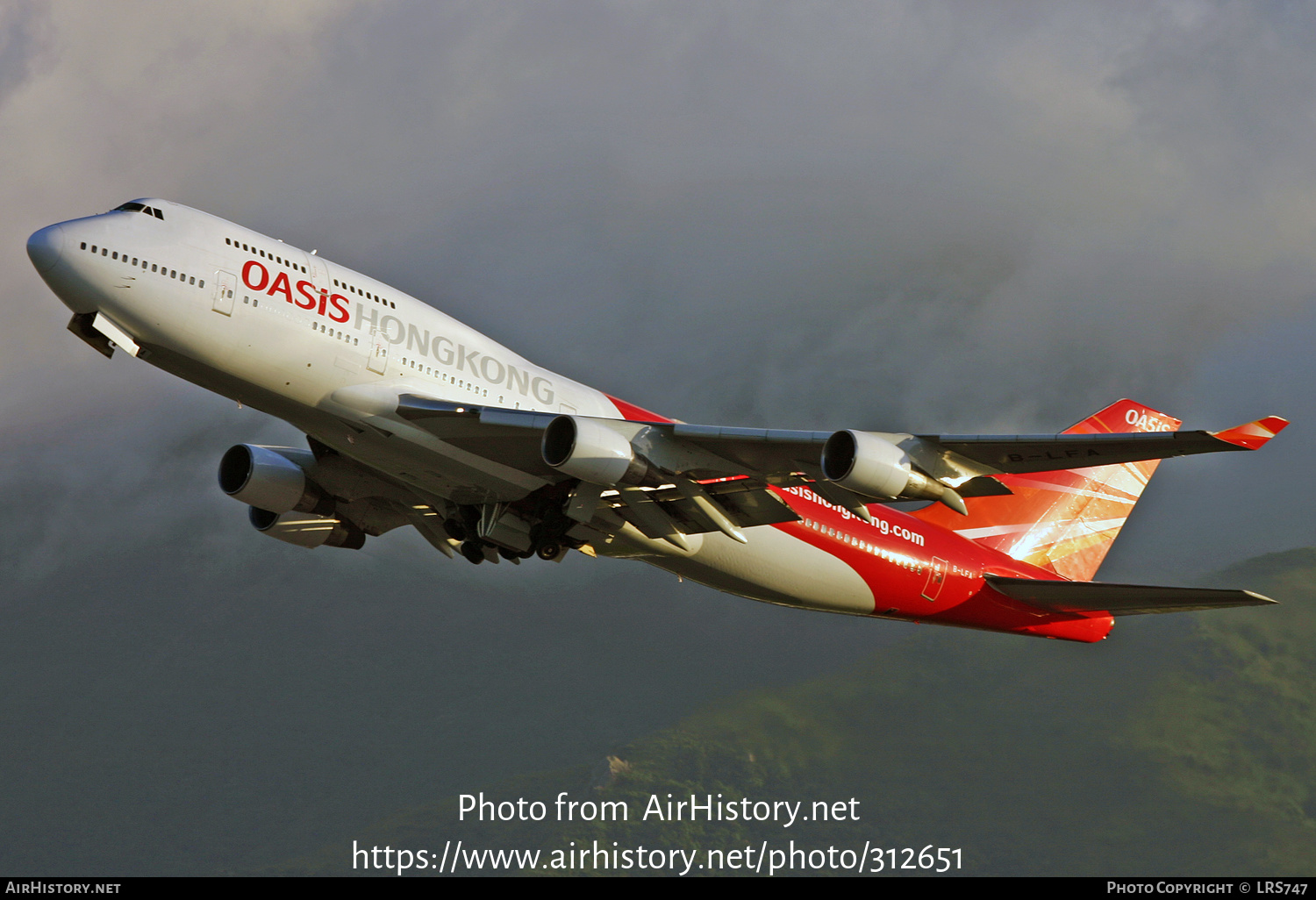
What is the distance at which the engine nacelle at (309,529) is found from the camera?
101 ft

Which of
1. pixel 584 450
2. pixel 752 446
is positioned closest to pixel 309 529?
pixel 584 450

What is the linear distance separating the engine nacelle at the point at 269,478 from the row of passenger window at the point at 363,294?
21.4 feet

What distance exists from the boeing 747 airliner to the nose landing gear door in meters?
0.04

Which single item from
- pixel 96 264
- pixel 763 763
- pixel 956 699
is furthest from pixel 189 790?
pixel 96 264

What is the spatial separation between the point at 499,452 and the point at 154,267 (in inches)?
293

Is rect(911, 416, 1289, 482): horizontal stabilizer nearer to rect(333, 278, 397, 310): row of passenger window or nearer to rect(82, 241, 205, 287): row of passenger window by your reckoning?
rect(333, 278, 397, 310): row of passenger window

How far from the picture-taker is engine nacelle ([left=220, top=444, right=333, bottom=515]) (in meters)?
28.8

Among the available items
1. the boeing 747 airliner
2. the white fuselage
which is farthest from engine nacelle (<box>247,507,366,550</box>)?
the white fuselage

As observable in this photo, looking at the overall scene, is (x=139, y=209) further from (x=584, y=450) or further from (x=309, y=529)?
(x=309, y=529)

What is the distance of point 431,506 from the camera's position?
29.6 m

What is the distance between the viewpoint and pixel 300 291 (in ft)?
76.3

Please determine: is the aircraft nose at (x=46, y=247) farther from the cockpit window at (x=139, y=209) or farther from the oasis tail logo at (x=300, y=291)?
the oasis tail logo at (x=300, y=291)
